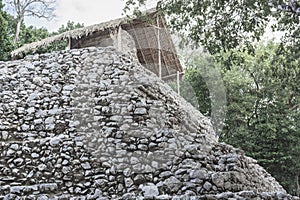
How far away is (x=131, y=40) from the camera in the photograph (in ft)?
36.8

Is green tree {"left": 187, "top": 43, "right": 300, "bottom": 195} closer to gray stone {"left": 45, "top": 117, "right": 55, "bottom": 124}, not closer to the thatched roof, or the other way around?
the thatched roof

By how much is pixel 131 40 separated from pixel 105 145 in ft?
19.9

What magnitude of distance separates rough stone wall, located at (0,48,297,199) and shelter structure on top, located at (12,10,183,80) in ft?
11.3

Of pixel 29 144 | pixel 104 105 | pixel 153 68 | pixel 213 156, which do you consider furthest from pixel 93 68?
pixel 153 68

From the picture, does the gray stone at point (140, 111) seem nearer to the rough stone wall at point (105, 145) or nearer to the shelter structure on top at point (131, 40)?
the rough stone wall at point (105, 145)

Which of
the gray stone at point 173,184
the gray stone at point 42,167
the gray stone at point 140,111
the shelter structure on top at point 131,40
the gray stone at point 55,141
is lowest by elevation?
the gray stone at point 173,184

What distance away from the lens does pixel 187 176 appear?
491 cm

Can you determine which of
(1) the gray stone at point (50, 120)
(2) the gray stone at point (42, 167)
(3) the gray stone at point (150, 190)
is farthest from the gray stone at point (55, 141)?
(3) the gray stone at point (150, 190)

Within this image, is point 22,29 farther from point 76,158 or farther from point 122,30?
point 76,158

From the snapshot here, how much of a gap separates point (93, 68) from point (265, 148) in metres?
7.71

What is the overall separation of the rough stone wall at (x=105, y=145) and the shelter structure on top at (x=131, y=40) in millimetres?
3438

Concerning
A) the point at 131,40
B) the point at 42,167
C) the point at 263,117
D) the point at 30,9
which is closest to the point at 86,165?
the point at 42,167

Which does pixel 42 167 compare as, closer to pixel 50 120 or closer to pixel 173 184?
pixel 50 120

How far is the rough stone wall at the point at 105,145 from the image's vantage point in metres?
4.84
